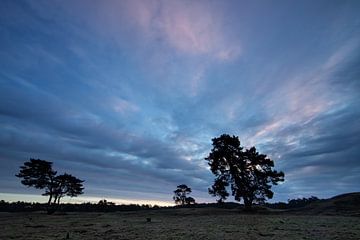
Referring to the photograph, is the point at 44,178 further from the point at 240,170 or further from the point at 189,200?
the point at 189,200

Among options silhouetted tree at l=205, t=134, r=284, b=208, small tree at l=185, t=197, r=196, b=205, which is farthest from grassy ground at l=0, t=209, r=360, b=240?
small tree at l=185, t=197, r=196, b=205

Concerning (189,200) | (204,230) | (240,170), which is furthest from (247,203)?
(189,200)

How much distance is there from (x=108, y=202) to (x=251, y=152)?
287 ft

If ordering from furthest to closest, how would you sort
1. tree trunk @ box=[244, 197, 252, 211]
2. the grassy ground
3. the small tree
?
the small tree
tree trunk @ box=[244, 197, 252, 211]
the grassy ground

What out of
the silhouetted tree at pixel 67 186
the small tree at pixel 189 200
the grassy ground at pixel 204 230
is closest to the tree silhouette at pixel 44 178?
the silhouetted tree at pixel 67 186

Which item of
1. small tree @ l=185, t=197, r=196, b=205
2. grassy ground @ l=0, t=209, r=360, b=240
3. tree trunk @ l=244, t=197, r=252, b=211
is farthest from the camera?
small tree @ l=185, t=197, r=196, b=205

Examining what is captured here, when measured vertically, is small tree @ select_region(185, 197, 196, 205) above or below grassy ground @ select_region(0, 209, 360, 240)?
above

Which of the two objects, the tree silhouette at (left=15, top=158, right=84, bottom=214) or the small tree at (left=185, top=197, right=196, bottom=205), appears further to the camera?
the small tree at (left=185, top=197, right=196, bottom=205)

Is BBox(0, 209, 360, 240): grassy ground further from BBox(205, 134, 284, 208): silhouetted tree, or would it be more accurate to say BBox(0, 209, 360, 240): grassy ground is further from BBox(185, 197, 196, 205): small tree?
BBox(185, 197, 196, 205): small tree

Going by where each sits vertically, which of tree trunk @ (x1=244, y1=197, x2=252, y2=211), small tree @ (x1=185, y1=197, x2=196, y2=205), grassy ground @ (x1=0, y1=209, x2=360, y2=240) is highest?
small tree @ (x1=185, y1=197, x2=196, y2=205)

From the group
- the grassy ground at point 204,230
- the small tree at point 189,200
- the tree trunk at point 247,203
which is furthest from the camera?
the small tree at point 189,200

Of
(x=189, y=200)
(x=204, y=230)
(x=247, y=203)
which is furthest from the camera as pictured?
(x=189, y=200)

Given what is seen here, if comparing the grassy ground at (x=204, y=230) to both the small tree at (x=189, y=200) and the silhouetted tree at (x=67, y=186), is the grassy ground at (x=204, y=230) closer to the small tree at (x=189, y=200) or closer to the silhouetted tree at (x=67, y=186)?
the silhouetted tree at (x=67, y=186)

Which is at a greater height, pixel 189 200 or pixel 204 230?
pixel 189 200
